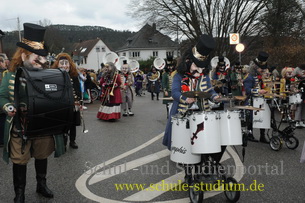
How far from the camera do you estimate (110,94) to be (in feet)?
31.1

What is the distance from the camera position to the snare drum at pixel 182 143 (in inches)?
143

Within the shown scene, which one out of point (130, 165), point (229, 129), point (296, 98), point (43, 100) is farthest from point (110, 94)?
point (229, 129)

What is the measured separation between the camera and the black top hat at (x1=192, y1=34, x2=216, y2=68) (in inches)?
145

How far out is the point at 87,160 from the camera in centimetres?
543

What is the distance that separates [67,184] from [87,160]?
1145 mm

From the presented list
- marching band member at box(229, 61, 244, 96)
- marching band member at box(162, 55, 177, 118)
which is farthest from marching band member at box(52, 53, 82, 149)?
marching band member at box(229, 61, 244, 96)

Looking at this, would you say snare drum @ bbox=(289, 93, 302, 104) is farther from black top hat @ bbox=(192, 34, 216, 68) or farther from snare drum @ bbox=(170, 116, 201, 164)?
snare drum @ bbox=(170, 116, 201, 164)

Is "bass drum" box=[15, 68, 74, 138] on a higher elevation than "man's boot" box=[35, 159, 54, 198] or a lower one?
higher

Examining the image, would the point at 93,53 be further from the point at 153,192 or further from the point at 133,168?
the point at 153,192

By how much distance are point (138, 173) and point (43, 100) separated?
2.22m

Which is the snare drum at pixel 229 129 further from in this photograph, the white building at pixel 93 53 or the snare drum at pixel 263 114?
the white building at pixel 93 53

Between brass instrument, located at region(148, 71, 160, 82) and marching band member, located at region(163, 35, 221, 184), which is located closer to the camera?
marching band member, located at region(163, 35, 221, 184)

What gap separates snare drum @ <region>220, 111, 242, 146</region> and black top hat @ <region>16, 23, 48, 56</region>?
2326mm

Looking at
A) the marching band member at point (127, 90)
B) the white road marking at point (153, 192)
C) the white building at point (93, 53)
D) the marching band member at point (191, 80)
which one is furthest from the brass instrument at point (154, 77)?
the white building at point (93, 53)
